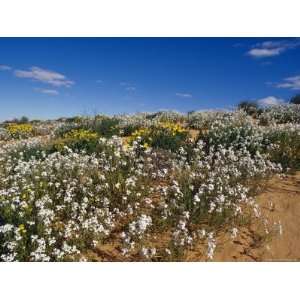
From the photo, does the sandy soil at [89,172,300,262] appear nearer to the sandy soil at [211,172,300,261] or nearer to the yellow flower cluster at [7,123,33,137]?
the sandy soil at [211,172,300,261]

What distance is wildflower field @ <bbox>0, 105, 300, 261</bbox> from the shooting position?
509cm

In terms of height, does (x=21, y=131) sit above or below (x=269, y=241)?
above

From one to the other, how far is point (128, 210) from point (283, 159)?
331 centimetres

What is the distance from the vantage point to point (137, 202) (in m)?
5.97

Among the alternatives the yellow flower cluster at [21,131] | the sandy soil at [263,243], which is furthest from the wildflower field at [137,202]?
the yellow flower cluster at [21,131]

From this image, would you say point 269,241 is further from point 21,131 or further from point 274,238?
point 21,131

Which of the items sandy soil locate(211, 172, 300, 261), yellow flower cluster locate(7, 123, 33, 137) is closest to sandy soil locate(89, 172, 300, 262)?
sandy soil locate(211, 172, 300, 261)

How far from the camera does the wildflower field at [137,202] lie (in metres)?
5.09

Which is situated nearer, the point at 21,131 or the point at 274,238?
the point at 274,238

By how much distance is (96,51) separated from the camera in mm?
7297

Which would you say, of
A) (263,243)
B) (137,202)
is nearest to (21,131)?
(137,202)

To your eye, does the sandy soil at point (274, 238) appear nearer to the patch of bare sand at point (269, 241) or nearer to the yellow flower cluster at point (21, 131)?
the patch of bare sand at point (269, 241)
